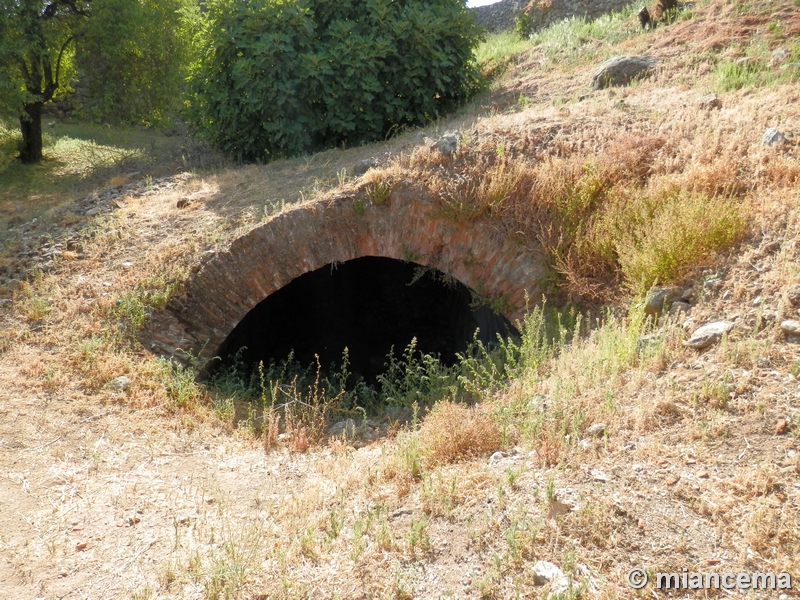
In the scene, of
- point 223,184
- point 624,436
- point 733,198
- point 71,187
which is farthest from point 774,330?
point 71,187

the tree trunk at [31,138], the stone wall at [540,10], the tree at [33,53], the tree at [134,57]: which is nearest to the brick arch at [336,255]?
the tree at [134,57]

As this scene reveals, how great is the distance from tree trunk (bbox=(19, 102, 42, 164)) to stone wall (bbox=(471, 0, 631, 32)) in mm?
9288

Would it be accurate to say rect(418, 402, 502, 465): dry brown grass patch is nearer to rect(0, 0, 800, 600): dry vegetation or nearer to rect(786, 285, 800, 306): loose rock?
rect(0, 0, 800, 600): dry vegetation

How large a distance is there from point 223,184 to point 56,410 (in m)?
4.14

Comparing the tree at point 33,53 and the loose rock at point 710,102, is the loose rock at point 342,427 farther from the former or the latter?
the tree at point 33,53

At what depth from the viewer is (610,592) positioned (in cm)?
288

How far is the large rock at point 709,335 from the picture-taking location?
436cm

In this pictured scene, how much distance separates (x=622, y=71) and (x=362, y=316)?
5.83m

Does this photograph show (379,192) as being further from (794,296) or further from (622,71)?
(622,71)

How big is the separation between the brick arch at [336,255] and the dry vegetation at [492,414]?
0.19 m

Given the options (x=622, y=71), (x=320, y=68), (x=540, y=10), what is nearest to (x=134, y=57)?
(x=320, y=68)

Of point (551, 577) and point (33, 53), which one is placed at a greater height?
point (33, 53)

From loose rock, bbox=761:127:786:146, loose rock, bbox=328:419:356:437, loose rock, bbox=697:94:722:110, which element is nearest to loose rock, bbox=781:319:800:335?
loose rock, bbox=761:127:786:146

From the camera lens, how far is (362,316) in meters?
11.5
